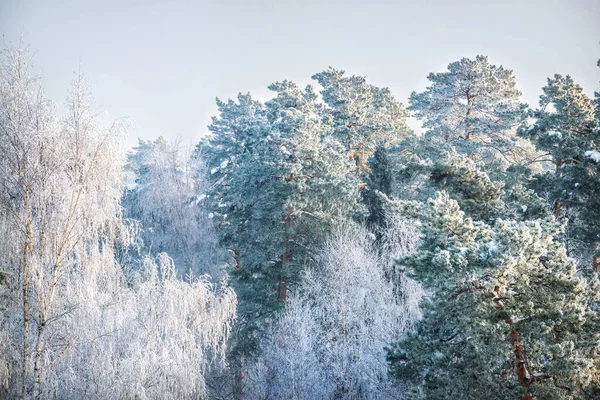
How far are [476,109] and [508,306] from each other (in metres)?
14.5

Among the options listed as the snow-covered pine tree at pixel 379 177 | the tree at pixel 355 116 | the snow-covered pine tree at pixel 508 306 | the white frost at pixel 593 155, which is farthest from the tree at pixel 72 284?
the tree at pixel 355 116

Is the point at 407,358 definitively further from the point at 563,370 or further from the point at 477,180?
the point at 477,180

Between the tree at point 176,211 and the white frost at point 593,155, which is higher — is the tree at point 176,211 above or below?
above

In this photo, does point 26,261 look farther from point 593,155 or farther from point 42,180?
point 593,155

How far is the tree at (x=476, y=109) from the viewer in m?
18.0

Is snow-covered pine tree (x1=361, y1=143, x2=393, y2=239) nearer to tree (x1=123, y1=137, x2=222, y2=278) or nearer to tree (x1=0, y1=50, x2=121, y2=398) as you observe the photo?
tree (x1=123, y1=137, x2=222, y2=278)

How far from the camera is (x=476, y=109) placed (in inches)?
739

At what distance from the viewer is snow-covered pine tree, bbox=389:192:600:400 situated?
6.12 m

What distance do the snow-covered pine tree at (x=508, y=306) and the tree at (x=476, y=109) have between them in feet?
40.2

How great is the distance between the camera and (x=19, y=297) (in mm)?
10266

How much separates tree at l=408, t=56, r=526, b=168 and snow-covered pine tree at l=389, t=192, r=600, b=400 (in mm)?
12239

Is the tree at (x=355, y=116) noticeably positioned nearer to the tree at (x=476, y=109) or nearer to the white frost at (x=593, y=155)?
the tree at (x=476, y=109)

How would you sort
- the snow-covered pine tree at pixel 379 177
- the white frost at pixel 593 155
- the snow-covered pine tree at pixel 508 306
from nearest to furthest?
the snow-covered pine tree at pixel 508 306 < the white frost at pixel 593 155 < the snow-covered pine tree at pixel 379 177

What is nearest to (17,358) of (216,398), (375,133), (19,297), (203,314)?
(19,297)
